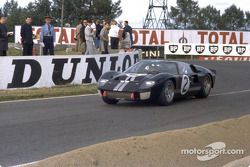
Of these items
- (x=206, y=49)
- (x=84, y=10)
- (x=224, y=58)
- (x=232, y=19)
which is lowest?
(x=224, y=58)

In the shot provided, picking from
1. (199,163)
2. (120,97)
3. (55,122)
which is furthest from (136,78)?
(199,163)

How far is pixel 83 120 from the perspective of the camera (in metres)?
10.8

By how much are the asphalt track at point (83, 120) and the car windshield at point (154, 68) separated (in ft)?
2.71

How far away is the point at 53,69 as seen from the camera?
56.5ft

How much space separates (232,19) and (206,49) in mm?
70920

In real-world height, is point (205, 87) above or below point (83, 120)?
above

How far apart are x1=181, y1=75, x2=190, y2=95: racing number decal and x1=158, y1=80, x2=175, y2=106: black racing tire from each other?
539 mm

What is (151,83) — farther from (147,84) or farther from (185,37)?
(185,37)

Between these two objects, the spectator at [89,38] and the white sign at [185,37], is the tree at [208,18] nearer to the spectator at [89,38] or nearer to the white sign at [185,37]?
the white sign at [185,37]

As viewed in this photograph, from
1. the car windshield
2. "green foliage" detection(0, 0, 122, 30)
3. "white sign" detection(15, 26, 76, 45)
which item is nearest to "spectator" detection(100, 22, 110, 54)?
the car windshield

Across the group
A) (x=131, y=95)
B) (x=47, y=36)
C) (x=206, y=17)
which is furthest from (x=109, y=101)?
(x=206, y=17)

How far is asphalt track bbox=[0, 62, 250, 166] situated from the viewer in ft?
26.9

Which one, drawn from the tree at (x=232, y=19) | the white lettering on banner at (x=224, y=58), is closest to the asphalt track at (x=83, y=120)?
the white lettering on banner at (x=224, y=58)

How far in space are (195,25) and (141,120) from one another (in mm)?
94701
